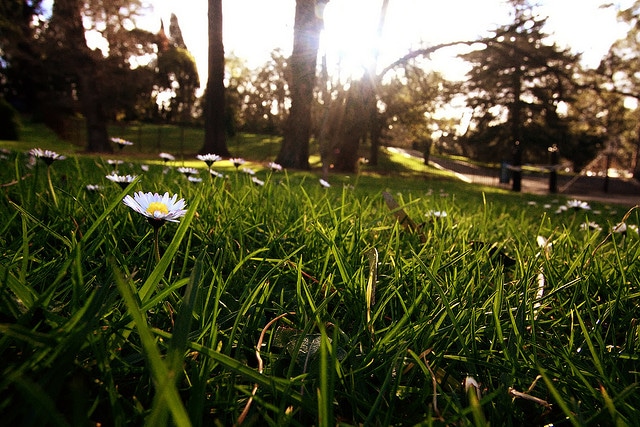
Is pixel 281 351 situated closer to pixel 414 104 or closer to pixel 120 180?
pixel 120 180

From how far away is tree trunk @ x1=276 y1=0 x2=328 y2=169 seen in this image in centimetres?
1277

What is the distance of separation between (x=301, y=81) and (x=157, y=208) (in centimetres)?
1376

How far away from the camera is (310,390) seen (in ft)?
1.87

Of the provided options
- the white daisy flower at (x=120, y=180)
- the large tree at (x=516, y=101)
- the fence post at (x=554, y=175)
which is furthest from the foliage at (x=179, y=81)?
the white daisy flower at (x=120, y=180)

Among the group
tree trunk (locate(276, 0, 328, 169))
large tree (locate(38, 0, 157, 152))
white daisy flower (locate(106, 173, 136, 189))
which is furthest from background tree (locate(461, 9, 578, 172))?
white daisy flower (locate(106, 173, 136, 189))

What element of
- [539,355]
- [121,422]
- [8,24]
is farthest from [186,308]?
[8,24]

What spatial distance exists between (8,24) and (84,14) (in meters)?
3.34

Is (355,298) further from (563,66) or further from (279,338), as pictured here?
(563,66)

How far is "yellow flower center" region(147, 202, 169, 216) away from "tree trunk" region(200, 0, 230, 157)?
1522 cm

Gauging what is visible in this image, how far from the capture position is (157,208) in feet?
2.60

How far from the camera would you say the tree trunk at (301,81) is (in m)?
12.8

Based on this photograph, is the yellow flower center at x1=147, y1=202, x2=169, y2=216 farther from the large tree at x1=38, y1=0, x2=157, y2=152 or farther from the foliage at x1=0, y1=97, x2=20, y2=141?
the foliage at x1=0, y1=97, x2=20, y2=141

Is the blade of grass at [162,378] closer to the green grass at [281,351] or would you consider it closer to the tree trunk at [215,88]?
the green grass at [281,351]

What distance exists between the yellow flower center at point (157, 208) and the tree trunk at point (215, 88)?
49.9ft
